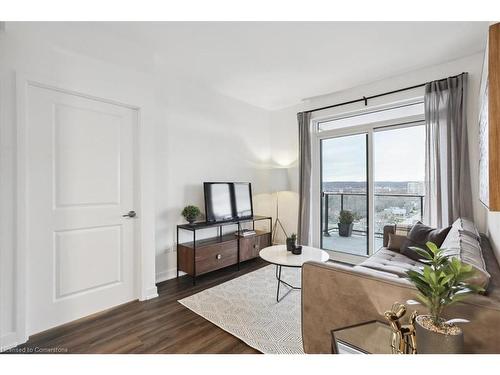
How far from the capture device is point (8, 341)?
1.82 meters

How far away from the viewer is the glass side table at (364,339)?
1098mm

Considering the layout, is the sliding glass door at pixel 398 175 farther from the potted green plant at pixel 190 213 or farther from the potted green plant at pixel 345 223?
the potted green plant at pixel 190 213

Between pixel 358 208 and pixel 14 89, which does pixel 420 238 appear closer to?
pixel 358 208

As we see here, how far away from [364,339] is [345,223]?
301cm

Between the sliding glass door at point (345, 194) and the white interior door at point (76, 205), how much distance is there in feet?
9.81

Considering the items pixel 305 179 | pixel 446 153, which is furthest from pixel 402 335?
pixel 305 179

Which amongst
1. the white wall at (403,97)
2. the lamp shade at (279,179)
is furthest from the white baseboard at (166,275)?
the white wall at (403,97)

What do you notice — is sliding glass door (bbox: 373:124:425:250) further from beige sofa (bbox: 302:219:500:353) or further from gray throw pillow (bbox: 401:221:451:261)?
beige sofa (bbox: 302:219:500:353)

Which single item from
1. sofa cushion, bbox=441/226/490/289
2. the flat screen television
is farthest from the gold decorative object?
the flat screen television

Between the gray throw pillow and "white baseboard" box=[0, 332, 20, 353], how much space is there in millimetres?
3444

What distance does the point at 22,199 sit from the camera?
74.4 inches
